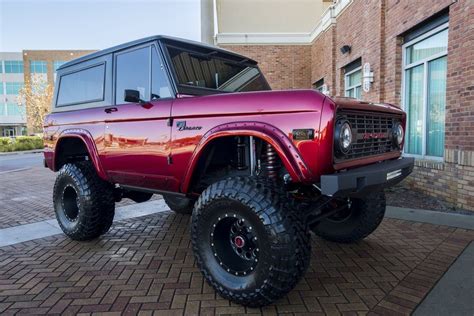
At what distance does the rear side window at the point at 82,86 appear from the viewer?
4.33 m

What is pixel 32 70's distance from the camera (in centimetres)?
5884

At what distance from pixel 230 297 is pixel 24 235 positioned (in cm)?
337

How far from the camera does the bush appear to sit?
85.9 feet

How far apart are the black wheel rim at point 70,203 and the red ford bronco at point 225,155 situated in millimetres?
13

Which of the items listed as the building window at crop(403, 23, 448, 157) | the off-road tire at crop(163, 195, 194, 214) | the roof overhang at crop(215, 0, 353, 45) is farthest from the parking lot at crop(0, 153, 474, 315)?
the roof overhang at crop(215, 0, 353, 45)

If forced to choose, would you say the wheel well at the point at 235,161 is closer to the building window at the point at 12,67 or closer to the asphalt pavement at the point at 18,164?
the asphalt pavement at the point at 18,164

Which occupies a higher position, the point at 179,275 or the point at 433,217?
the point at 433,217

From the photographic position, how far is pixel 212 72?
3900mm

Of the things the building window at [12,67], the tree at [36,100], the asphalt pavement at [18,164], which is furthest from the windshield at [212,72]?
the building window at [12,67]

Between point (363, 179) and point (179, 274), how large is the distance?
6.29ft

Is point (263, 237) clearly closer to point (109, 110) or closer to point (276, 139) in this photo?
point (276, 139)

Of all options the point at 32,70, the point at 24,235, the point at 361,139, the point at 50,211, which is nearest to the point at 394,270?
the point at 361,139

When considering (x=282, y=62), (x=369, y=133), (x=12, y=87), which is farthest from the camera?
(x=12, y=87)

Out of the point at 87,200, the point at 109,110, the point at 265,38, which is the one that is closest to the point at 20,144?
the point at 265,38
